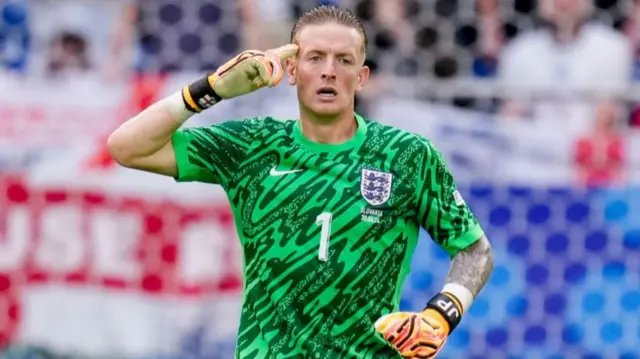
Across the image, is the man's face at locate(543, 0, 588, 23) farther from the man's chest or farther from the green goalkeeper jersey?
the man's chest

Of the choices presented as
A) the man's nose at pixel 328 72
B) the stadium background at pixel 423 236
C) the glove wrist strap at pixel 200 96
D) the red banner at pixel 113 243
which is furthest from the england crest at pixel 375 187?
the red banner at pixel 113 243

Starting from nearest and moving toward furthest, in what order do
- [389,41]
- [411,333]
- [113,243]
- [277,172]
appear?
[411,333], [277,172], [113,243], [389,41]

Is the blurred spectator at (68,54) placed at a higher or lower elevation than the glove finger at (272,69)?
lower

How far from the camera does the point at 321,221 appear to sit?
5113 mm

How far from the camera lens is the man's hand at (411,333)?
4852 mm

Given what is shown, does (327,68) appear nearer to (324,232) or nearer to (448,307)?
(324,232)

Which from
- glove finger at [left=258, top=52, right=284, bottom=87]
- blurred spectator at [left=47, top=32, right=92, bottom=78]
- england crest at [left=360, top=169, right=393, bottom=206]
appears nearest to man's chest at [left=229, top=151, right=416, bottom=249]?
england crest at [left=360, top=169, right=393, bottom=206]

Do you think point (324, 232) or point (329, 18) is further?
point (329, 18)

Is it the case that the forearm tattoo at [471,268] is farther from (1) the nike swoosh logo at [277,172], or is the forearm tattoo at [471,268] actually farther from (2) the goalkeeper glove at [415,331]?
(1) the nike swoosh logo at [277,172]

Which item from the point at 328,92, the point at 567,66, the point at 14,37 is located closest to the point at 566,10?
the point at 567,66

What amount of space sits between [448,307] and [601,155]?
11.9ft

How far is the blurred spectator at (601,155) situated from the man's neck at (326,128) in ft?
11.7

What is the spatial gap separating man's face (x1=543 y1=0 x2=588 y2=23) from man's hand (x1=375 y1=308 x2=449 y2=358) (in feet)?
14.1

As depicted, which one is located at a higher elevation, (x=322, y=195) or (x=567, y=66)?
(x=322, y=195)
